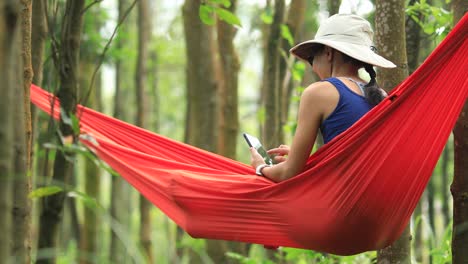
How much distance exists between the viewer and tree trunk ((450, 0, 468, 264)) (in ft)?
8.41

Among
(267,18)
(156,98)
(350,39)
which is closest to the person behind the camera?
(350,39)

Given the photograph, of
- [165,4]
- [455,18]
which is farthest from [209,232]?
[165,4]

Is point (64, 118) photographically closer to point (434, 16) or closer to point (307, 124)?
point (307, 124)

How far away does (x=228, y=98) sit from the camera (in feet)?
18.3

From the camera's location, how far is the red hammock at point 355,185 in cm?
241

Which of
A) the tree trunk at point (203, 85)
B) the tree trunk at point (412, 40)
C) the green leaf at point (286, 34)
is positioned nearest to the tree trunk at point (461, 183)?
the tree trunk at point (412, 40)

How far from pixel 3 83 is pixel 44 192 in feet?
3.22

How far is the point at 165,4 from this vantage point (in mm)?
13320

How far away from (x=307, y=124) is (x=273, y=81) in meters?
2.38

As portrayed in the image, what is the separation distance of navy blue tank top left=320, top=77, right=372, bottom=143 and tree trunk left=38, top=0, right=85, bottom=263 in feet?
3.77

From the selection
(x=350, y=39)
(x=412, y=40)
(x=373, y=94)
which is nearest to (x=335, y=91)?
(x=373, y=94)

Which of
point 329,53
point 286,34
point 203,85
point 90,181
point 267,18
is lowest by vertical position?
point 90,181

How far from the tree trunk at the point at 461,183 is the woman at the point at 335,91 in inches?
11.7

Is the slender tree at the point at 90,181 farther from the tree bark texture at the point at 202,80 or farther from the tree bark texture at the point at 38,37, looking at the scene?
the tree bark texture at the point at 38,37
